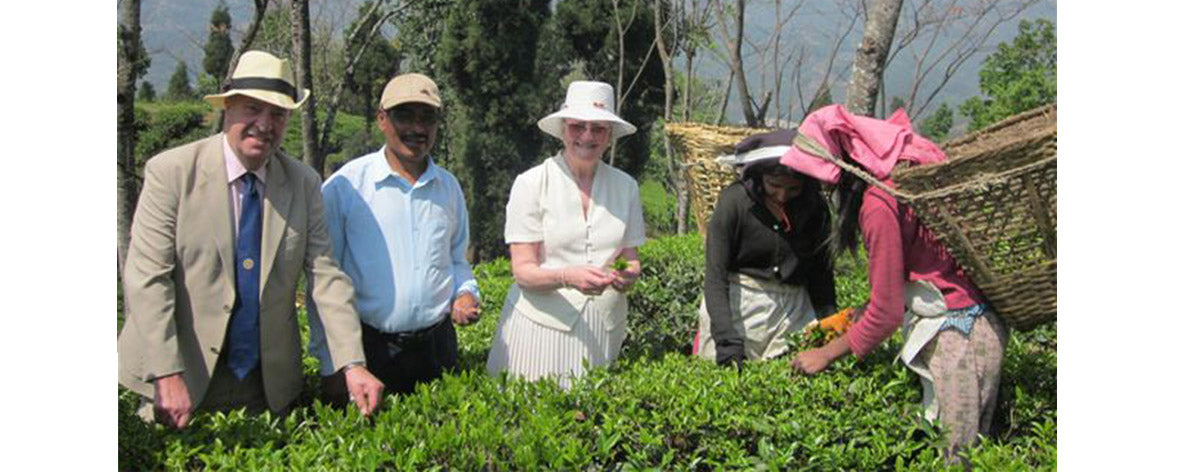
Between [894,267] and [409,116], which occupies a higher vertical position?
[409,116]

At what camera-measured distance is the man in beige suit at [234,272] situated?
264cm

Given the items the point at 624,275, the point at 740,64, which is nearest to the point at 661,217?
the point at 740,64

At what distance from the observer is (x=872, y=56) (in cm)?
490

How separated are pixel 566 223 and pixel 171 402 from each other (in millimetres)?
1524

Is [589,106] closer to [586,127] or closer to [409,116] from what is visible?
[586,127]

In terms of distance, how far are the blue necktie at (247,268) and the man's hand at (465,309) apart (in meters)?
0.76

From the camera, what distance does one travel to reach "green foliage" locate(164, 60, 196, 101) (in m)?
33.6

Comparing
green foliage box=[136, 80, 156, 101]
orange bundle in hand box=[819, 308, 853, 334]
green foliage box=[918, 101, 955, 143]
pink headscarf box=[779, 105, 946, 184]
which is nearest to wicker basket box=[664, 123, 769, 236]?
orange bundle in hand box=[819, 308, 853, 334]

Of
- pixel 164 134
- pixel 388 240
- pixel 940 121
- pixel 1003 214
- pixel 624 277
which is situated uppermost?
pixel 940 121

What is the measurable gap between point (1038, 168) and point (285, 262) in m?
2.28

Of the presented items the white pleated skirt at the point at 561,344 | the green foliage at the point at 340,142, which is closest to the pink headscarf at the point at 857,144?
the white pleated skirt at the point at 561,344

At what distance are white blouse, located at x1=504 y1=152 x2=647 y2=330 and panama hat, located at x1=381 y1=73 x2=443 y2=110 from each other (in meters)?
0.46

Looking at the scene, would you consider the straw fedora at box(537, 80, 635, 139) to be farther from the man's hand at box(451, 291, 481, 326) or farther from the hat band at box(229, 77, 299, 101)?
the hat band at box(229, 77, 299, 101)

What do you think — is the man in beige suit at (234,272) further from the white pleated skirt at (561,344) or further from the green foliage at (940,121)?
the green foliage at (940,121)
